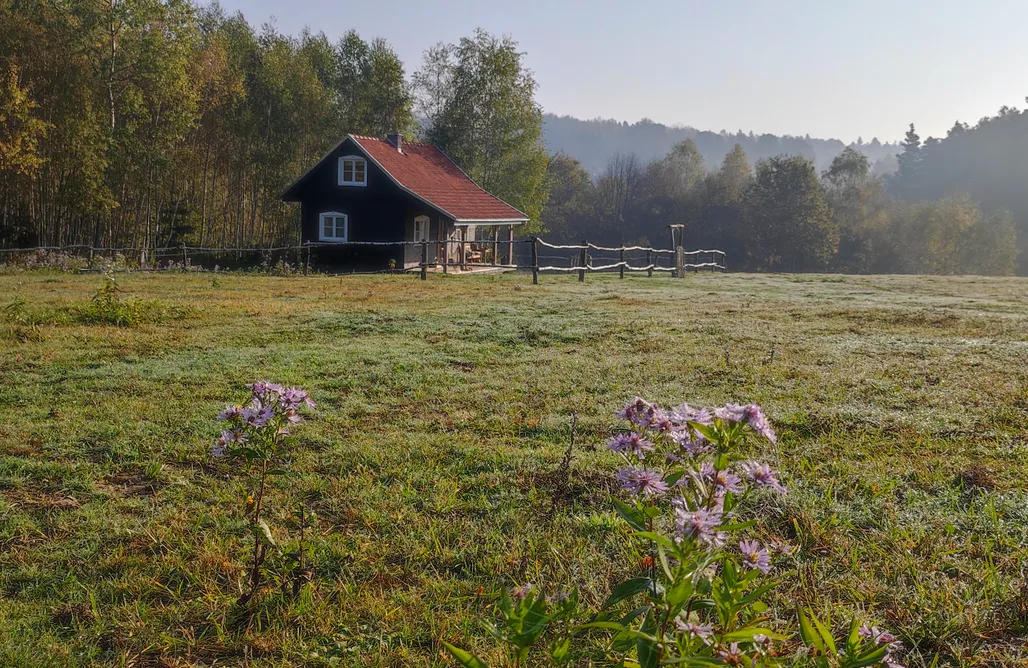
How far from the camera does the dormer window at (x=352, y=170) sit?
28250 millimetres

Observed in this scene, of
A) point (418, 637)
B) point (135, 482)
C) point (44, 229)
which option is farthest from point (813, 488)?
point (44, 229)

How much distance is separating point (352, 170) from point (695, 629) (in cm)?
Answer: 2885

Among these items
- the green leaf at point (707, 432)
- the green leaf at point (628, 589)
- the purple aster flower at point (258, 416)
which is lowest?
the green leaf at point (628, 589)

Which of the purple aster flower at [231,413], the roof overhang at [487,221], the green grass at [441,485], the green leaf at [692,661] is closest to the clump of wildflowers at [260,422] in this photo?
the purple aster flower at [231,413]

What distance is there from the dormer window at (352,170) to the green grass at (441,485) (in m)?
20.5

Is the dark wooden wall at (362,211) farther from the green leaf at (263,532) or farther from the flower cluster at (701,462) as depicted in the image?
the flower cluster at (701,462)

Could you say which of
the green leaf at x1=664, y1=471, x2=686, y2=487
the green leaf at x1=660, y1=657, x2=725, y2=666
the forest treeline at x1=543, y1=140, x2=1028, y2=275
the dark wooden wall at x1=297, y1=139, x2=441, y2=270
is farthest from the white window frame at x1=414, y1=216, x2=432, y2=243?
the forest treeline at x1=543, y1=140, x2=1028, y2=275

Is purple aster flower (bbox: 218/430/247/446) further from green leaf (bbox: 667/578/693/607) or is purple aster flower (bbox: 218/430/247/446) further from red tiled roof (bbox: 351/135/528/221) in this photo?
red tiled roof (bbox: 351/135/528/221)

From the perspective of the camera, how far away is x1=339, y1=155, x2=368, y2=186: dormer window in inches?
1112

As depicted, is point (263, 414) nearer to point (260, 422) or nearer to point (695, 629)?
point (260, 422)

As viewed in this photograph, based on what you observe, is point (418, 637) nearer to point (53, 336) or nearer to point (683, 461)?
point (683, 461)

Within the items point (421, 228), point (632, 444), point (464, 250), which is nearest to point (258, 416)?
point (632, 444)

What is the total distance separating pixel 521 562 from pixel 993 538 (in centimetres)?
211

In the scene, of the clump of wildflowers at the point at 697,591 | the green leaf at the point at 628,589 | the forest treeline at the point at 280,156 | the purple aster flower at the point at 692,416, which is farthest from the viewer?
the forest treeline at the point at 280,156
